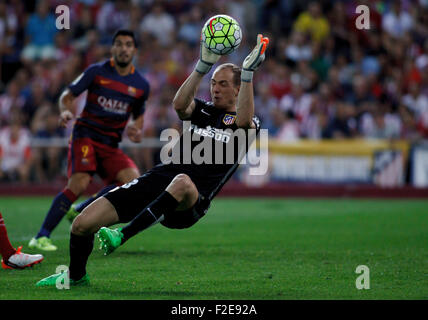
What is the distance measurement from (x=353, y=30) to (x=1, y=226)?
1538cm

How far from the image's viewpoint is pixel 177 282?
273 inches

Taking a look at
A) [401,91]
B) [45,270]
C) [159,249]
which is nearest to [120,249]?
[159,249]

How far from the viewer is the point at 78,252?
664 cm

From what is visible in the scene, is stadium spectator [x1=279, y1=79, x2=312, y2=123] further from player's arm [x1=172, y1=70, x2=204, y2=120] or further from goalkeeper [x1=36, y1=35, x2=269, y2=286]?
player's arm [x1=172, y1=70, x2=204, y2=120]

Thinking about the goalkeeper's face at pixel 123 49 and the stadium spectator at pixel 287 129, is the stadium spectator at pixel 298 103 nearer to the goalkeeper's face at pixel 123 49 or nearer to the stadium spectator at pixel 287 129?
the stadium spectator at pixel 287 129

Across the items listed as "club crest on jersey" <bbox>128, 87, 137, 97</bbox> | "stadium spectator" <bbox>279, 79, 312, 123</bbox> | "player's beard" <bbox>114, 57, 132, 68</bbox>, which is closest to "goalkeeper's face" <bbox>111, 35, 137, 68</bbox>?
"player's beard" <bbox>114, 57, 132, 68</bbox>

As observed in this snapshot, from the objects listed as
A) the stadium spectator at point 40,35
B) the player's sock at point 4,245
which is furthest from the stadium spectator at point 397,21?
the player's sock at point 4,245

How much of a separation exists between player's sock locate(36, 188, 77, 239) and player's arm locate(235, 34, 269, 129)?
340cm

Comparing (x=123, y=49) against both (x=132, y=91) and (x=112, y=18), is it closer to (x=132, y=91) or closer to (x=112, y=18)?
(x=132, y=91)

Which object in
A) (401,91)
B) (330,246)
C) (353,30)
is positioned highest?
(353,30)

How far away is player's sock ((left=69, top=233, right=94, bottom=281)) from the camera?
6609mm

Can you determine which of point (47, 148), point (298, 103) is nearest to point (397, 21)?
point (298, 103)

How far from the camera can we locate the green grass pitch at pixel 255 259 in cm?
644
